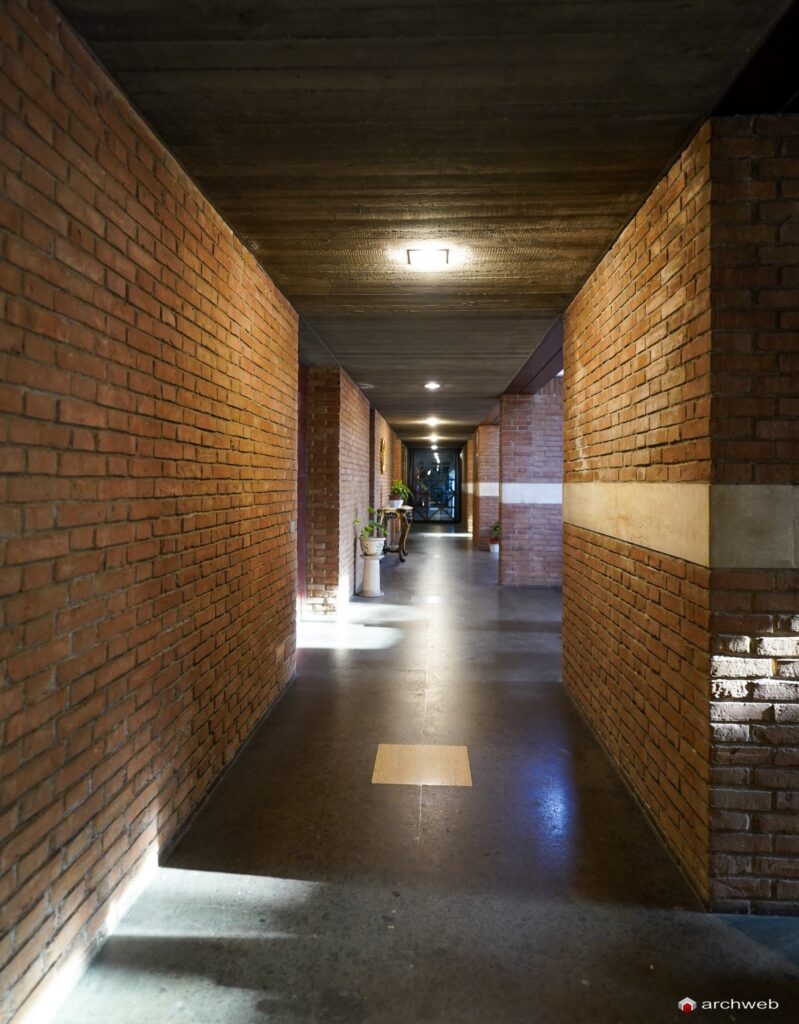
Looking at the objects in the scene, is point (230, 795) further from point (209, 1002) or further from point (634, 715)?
point (634, 715)

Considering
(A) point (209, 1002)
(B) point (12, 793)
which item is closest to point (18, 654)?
(B) point (12, 793)

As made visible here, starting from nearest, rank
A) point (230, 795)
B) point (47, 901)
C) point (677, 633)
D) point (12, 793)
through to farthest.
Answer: point (12, 793) → point (47, 901) → point (677, 633) → point (230, 795)

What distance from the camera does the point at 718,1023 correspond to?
1763 millimetres

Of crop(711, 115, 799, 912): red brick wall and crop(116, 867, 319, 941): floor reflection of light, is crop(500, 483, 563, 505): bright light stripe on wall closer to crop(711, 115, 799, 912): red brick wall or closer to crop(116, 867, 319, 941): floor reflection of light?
crop(711, 115, 799, 912): red brick wall

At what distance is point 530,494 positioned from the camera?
9586 mm

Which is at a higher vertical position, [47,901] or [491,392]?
[491,392]

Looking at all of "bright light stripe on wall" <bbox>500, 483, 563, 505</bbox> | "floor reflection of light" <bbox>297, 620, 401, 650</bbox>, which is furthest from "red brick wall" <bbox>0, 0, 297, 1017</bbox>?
"bright light stripe on wall" <bbox>500, 483, 563, 505</bbox>

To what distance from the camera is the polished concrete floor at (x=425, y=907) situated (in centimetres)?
183

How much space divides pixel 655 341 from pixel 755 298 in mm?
583

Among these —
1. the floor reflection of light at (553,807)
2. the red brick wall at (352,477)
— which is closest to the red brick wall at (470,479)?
the red brick wall at (352,477)

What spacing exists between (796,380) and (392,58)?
1.71m

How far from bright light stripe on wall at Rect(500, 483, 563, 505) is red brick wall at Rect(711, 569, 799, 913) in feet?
24.2

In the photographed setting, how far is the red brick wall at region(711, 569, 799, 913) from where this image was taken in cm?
221

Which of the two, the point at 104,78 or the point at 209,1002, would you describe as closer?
the point at 209,1002
